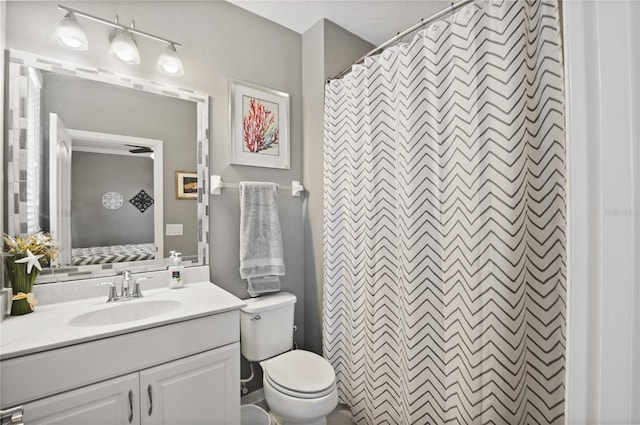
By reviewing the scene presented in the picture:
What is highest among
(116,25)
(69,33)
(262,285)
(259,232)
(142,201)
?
(116,25)

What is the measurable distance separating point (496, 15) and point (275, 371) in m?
1.85

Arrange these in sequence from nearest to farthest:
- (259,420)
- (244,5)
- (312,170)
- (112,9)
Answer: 1. (112,9)
2. (259,420)
3. (244,5)
4. (312,170)

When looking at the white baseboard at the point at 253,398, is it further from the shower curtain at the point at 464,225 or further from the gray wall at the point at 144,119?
the gray wall at the point at 144,119

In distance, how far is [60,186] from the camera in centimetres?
134

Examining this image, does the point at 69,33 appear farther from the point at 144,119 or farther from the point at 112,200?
the point at 112,200

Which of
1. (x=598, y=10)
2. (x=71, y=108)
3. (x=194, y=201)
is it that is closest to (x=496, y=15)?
(x=598, y=10)

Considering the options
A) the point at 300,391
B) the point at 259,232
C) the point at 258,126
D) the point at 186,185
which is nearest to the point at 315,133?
the point at 258,126

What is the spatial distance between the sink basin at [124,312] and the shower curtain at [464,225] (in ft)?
3.26

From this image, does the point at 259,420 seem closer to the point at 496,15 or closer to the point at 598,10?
the point at 598,10

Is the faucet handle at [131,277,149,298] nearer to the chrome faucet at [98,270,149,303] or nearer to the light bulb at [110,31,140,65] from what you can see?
the chrome faucet at [98,270,149,303]

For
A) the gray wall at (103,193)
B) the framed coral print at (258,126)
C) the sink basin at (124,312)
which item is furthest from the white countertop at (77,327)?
the framed coral print at (258,126)

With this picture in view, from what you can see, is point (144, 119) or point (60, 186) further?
point (144, 119)

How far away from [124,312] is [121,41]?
1297 millimetres

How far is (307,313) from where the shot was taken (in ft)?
6.88
